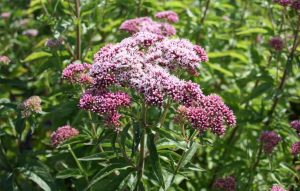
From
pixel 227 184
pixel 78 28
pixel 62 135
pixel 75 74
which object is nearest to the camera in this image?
pixel 75 74

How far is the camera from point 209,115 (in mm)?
3625

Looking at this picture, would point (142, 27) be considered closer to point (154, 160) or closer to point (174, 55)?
point (174, 55)

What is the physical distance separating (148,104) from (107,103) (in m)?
0.32

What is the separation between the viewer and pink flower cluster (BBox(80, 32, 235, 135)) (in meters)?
3.45

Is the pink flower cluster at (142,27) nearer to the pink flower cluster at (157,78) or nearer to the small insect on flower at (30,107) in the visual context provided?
the pink flower cluster at (157,78)

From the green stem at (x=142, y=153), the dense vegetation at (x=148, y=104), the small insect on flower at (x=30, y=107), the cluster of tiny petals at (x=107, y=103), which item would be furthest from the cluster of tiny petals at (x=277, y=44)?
the small insect on flower at (x=30, y=107)

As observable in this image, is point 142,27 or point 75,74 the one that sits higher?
point 142,27

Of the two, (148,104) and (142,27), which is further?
(142,27)

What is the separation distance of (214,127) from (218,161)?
107 inches

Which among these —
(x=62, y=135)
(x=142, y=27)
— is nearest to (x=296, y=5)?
(x=142, y=27)

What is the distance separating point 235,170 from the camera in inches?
219

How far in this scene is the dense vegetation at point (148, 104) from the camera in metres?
3.61

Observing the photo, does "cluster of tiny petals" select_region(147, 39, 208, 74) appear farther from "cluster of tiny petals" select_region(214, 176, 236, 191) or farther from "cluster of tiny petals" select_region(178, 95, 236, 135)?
"cluster of tiny petals" select_region(214, 176, 236, 191)

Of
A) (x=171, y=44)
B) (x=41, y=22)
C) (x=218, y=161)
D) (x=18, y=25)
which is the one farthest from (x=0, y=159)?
(x=18, y=25)
